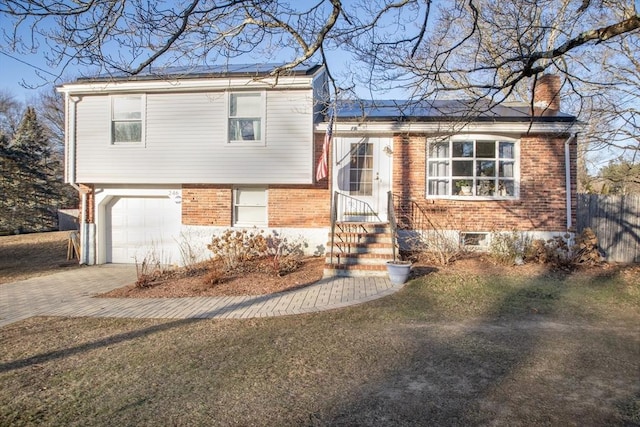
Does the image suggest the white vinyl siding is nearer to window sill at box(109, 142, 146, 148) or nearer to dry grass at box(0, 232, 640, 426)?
window sill at box(109, 142, 146, 148)

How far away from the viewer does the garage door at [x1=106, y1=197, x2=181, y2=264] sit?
40.4 ft

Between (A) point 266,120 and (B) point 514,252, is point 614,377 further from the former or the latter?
(A) point 266,120

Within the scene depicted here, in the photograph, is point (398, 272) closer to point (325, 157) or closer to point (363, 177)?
point (325, 157)

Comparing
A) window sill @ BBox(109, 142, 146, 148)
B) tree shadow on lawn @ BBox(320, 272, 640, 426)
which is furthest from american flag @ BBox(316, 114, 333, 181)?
tree shadow on lawn @ BBox(320, 272, 640, 426)

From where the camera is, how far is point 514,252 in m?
9.52

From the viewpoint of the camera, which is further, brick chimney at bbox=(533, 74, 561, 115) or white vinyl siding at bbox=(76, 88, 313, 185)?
brick chimney at bbox=(533, 74, 561, 115)

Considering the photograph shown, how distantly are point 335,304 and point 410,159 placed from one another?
565cm

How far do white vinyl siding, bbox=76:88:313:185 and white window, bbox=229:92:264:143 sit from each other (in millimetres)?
179

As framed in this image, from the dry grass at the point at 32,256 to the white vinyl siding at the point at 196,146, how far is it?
3043mm

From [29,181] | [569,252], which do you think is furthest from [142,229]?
[29,181]

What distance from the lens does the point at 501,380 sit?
12.4ft

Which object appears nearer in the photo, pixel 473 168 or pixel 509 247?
pixel 509 247

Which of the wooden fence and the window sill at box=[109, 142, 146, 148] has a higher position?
the window sill at box=[109, 142, 146, 148]

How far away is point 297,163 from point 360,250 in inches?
126
